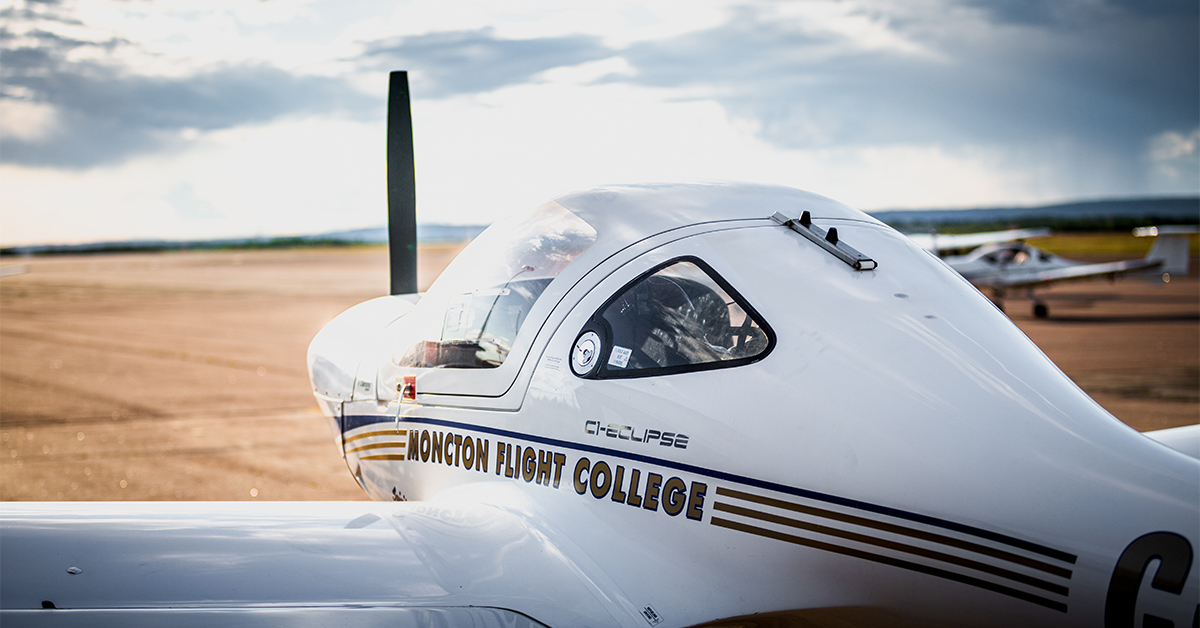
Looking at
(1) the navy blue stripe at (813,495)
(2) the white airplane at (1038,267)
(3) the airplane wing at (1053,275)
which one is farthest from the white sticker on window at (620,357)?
(3) the airplane wing at (1053,275)

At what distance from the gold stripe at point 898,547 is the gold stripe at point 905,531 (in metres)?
0.03

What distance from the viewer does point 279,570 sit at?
2.53m

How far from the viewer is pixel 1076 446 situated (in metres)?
2.15

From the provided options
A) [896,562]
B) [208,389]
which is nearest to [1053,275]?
[208,389]

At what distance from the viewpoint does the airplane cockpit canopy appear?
343 centimetres

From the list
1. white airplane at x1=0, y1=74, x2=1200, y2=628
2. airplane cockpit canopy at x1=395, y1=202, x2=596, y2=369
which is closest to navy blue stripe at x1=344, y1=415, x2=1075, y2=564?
white airplane at x1=0, y1=74, x2=1200, y2=628

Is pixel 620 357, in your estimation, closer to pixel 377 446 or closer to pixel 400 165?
pixel 377 446

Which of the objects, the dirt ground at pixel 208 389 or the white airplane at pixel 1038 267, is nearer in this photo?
the dirt ground at pixel 208 389

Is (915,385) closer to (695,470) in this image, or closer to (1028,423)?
(1028,423)

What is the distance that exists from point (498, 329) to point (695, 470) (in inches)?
52.1

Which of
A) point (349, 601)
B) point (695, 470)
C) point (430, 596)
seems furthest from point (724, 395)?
point (349, 601)

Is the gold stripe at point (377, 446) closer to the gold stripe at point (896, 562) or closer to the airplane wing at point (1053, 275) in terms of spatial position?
the gold stripe at point (896, 562)

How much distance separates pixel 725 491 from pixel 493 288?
1.64m

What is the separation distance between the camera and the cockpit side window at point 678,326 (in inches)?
104
